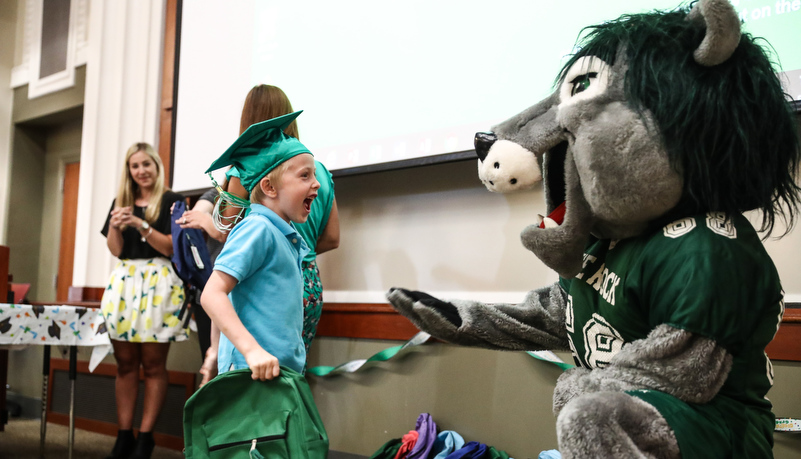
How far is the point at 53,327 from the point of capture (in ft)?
7.34

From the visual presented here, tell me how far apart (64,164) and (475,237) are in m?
Result: 3.98

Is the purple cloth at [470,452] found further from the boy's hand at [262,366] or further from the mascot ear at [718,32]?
the mascot ear at [718,32]

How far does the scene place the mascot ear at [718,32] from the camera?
33.8 inches

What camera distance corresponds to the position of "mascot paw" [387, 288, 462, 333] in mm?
1158

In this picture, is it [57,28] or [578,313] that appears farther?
[57,28]

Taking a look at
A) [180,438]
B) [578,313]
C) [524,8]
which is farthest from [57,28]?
[578,313]

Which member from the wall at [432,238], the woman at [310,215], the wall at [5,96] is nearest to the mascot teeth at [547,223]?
the woman at [310,215]

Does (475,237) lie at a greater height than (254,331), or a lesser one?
greater

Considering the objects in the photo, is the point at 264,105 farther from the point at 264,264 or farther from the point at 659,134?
the point at 659,134

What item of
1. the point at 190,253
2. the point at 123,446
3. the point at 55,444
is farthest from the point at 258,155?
the point at 55,444

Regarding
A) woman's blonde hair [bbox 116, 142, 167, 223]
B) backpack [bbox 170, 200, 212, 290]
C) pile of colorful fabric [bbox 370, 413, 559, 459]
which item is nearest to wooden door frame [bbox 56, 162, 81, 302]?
woman's blonde hair [bbox 116, 142, 167, 223]

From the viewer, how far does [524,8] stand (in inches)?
82.4

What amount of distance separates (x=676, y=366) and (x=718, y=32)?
45 centimetres

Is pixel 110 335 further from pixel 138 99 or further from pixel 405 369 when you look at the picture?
pixel 138 99
